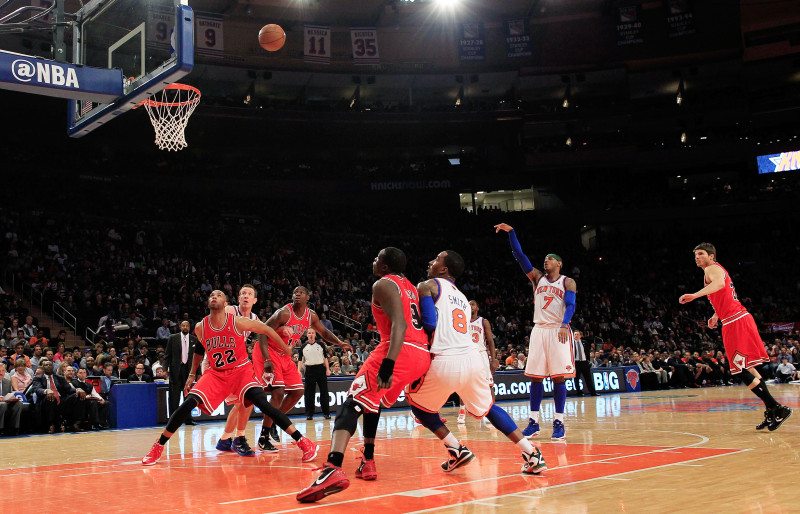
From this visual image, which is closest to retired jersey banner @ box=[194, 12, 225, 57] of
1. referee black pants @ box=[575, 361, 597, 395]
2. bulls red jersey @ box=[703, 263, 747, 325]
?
referee black pants @ box=[575, 361, 597, 395]

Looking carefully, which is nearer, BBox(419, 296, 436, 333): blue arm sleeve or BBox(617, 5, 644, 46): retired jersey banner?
BBox(419, 296, 436, 333): blue arm sleeve

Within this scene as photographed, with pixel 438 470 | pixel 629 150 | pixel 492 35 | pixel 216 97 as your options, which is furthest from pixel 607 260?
pixel 438 470

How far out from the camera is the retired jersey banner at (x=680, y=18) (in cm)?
3394

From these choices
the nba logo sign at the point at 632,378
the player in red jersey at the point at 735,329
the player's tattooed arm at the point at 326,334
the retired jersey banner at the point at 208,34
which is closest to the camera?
the player's tattooed arm at the point at 326,334

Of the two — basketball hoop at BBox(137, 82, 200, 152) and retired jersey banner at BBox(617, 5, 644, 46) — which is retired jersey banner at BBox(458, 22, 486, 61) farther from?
basketball hoop at BBox(137, 82, 200, 152)

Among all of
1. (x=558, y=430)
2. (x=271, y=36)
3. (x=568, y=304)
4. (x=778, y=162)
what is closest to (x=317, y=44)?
(x=271, y=36)

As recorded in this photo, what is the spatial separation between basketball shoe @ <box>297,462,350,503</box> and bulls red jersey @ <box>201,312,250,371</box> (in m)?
3.17

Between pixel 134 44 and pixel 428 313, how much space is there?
6.06 m

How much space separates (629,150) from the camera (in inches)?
1505

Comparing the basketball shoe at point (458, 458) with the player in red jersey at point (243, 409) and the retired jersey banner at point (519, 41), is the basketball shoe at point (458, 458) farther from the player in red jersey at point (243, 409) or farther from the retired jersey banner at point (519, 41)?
the retired jersey banner at point (519, 41)

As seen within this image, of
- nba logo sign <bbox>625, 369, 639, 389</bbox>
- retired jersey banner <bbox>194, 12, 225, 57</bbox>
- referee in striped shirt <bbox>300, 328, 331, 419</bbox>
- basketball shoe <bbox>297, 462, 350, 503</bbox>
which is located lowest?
nba logo sign <bbox>625, 369, 639, 389</bbox>

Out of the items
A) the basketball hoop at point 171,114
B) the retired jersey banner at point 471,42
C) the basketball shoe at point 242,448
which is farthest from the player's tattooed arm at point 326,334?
the retired jersey banner at point 471,42

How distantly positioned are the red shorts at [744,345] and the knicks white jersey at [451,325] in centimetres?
479

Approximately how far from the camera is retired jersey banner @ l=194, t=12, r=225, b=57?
30062 mm
